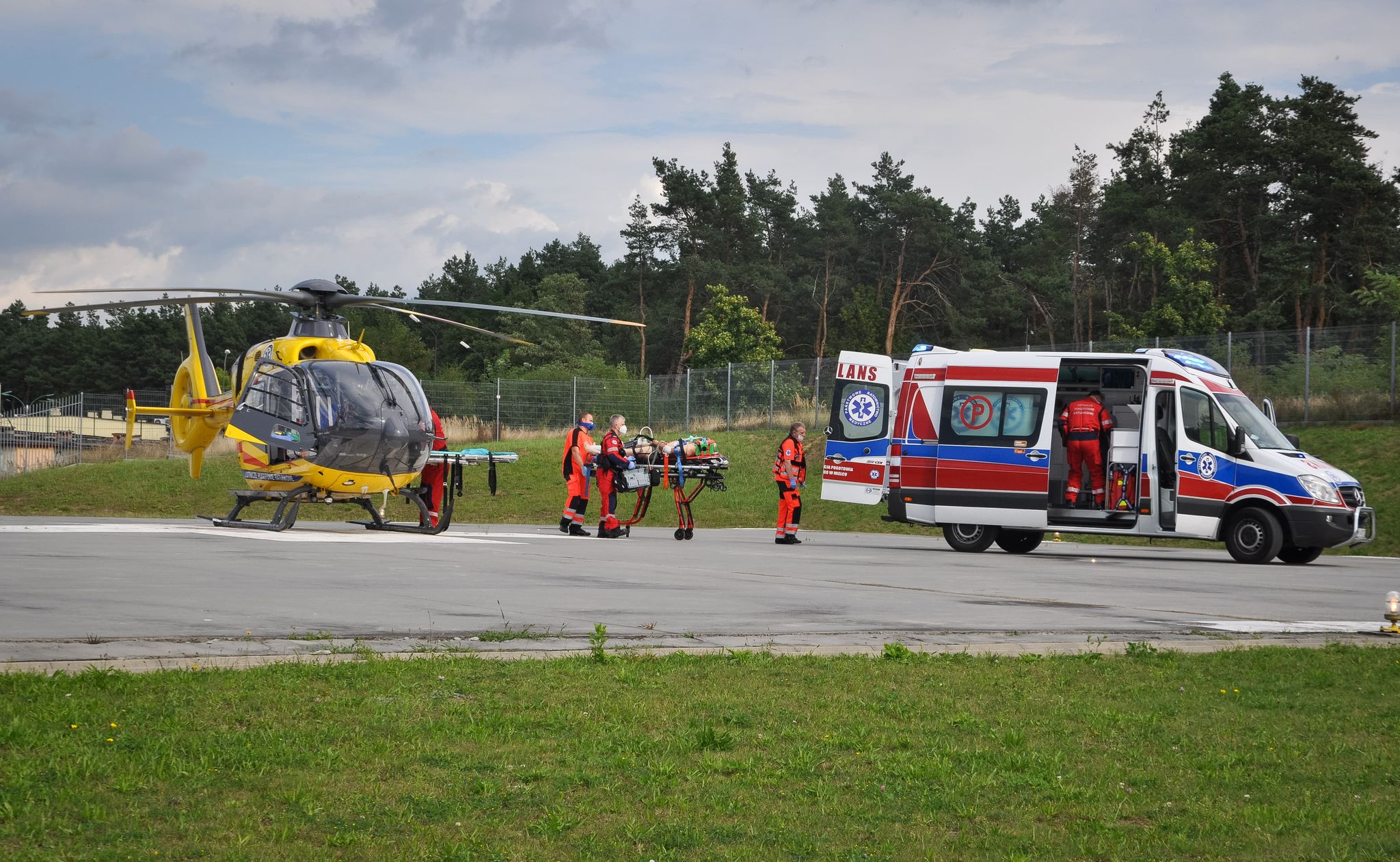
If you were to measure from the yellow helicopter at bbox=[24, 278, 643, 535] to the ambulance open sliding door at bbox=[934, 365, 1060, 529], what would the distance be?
19.5ft

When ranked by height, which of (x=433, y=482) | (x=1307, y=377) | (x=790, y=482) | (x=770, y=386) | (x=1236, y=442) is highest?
(x=1307, y=377)

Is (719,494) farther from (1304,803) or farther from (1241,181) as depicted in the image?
(1241,181)

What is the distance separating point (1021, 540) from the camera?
68.7ft

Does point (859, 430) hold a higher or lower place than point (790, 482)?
higher

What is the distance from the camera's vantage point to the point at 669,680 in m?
7.15

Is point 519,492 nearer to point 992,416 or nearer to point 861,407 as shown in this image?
point 861,407

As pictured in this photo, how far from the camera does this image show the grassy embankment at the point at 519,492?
28094mm

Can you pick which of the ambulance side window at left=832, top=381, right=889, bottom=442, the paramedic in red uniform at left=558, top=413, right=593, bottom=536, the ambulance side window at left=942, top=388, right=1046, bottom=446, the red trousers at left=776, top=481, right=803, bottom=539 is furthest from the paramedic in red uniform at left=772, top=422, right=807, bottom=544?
the paramedic in red uniform at left=558, top=413, right=593, bottom=536

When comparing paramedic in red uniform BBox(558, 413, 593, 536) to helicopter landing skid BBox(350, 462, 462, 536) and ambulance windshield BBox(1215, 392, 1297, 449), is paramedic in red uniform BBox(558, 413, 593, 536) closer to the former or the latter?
helicopter landing skid BBox(350, 462, 462, 536)

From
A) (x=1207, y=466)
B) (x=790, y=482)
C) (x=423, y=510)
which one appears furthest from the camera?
(x=790, y=482)

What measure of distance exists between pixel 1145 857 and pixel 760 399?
35122 mm

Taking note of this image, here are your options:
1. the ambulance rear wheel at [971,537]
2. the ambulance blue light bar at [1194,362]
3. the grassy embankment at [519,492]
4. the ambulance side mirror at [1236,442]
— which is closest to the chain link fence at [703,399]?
the grassy embankment at [519,492]

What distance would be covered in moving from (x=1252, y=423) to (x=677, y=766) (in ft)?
52.3

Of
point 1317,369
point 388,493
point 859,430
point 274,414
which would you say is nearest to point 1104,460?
point 859,430
